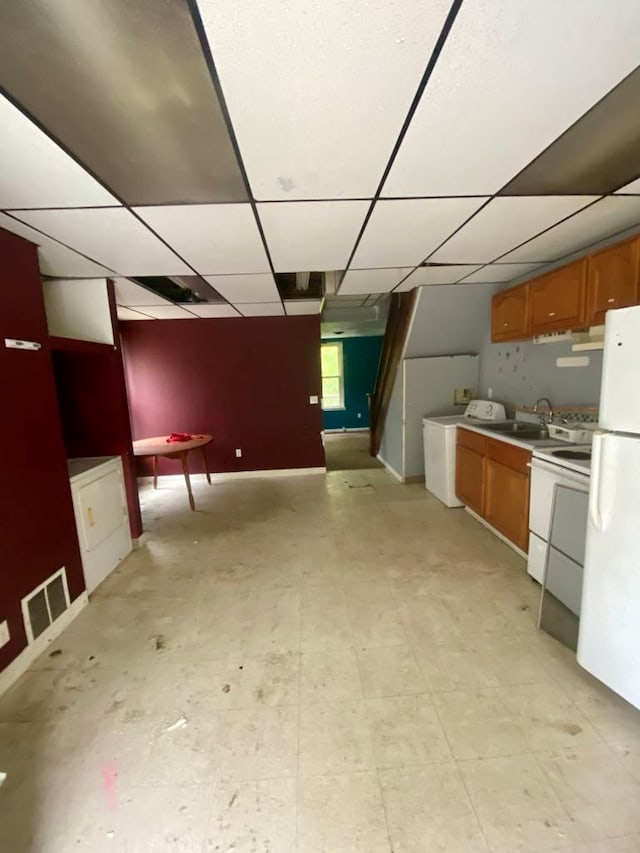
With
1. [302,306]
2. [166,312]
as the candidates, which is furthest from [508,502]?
[166,312]

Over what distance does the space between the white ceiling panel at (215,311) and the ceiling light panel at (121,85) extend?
2813 mm

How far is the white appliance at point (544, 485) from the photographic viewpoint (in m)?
2.08

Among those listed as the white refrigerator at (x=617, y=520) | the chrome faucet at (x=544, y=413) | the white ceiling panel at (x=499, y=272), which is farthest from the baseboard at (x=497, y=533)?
the white ceiling panel at (x=499, y=272)

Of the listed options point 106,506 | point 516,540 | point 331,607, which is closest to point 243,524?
point 106,506

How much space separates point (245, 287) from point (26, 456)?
88.3 inches

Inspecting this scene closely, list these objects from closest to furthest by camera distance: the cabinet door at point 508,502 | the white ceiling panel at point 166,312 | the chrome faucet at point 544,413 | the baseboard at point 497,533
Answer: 1. the cabinet door at point 508,502
2. the baseboard at point 497,533
3. the chrome faucet at point 544,413
4. the white ceiling panel at point 166,312

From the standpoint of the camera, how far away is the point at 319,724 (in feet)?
4.99

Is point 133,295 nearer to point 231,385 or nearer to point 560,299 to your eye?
point 231,385

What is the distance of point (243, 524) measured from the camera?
365cm

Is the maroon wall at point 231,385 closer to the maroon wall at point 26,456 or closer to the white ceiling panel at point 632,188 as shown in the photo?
the maroon wall at point 26,456

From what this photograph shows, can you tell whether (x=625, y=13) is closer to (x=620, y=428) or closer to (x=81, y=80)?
(x=620, y=428)

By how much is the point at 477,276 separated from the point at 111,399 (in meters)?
3.48

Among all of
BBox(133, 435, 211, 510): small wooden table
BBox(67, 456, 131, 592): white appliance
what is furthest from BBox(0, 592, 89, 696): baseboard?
BBox(133, 435, 211, 510): small wooden table

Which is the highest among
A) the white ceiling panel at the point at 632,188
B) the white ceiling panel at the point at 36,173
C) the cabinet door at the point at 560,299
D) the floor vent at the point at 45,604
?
the white ceiling panel at the point at 632,188
